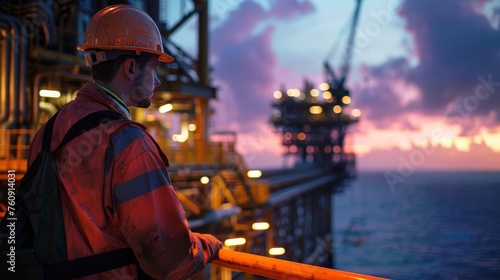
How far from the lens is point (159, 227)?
1.84 metres

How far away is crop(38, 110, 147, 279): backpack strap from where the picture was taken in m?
1.92

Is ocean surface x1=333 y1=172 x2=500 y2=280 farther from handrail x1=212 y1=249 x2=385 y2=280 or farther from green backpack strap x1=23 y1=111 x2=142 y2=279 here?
green backpack strap x1=23 y1=111 x2=142 y2=279

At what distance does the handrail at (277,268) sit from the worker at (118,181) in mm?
474

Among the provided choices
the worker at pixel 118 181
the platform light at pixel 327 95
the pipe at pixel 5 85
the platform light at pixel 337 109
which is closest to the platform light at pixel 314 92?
the platform light at pixel 327 95

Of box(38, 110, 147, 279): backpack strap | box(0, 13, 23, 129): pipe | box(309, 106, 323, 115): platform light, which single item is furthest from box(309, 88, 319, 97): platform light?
box(38, 110, 147, 279): backpack strap

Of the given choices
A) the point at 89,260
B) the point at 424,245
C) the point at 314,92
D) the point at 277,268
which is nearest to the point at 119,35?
the point at 89,260

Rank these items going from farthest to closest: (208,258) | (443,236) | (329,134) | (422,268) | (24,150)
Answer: (329,134) < (443,236) < (422,268) < (24,150) < (208,258)

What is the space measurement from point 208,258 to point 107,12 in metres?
1.31

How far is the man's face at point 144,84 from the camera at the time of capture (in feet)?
7.13

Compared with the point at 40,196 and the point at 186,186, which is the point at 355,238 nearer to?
the point at 186,186

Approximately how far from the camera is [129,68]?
2146mm

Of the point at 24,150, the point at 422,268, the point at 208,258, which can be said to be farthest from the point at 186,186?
Answer: the point at 422,268

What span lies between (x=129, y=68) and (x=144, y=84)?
4.0 inches

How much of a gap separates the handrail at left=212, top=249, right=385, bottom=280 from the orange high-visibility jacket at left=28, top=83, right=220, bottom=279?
0.59m
